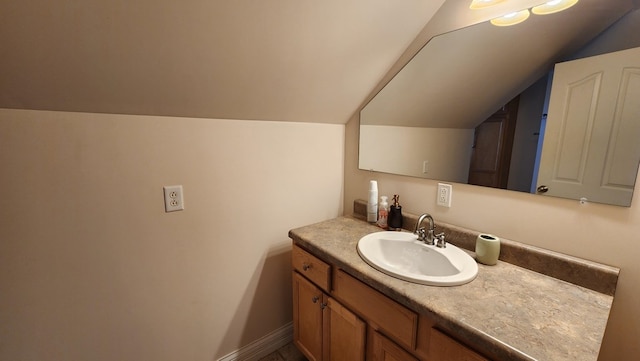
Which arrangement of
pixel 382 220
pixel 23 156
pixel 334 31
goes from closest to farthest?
pixel 23 156
pixel 334 31
pixel 382 220

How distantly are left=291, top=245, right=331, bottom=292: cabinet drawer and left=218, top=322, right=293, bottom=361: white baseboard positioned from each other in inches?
22.4

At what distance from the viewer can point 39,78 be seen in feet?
2.75

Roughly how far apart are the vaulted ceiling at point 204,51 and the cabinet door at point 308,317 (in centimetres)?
88

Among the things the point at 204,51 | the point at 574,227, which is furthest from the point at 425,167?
the point at 204,51

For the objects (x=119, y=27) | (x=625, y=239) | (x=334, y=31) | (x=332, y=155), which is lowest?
(x=625, y=239)

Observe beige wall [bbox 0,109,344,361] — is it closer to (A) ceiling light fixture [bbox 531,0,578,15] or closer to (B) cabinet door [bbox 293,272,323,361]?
(B) cabinet door [bbox 293,272,323,361]

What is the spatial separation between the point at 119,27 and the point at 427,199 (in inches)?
54.5

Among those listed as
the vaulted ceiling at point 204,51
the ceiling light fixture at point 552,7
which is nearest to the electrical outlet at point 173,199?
the vaulted ceiling at point 204,51

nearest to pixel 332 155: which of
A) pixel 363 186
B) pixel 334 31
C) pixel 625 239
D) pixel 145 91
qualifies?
pixel 363 186

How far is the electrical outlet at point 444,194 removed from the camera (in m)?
1.25

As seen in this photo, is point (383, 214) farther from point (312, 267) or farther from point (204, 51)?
point (204, 51)

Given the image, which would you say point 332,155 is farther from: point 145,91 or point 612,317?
point 612,317

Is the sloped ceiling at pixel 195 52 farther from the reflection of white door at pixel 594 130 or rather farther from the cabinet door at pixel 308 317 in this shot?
the cabinet door at pixel 308 317

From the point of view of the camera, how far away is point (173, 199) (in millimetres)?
1190
